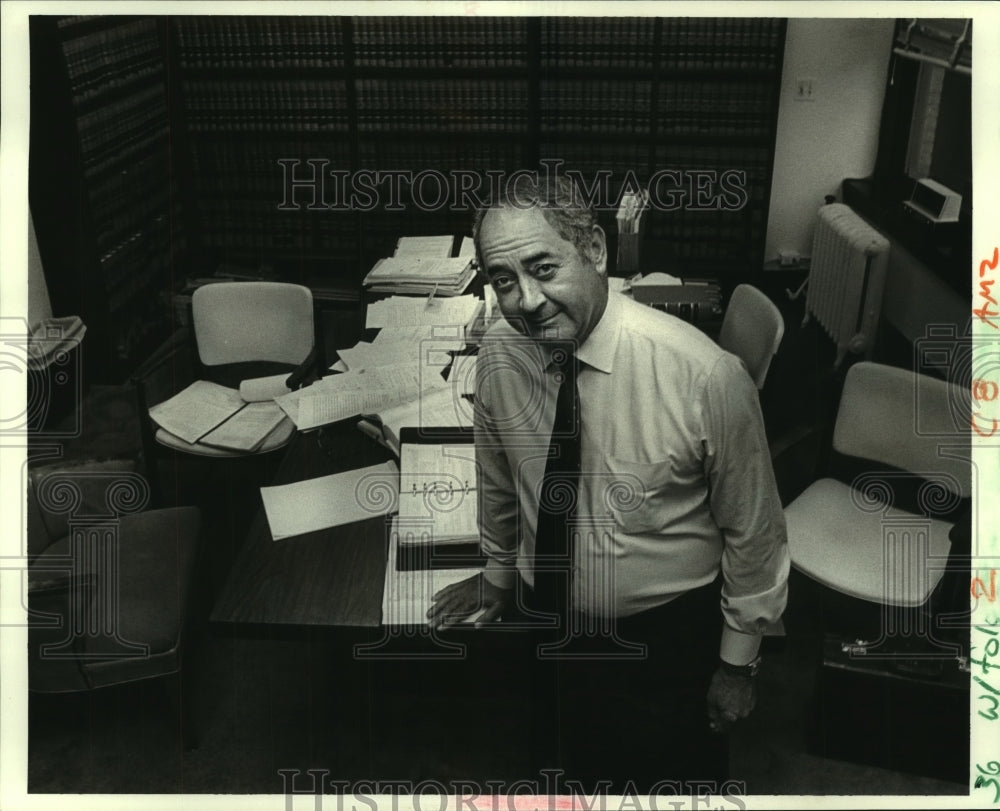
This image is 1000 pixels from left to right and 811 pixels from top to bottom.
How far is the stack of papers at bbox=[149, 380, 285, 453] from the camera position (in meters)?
2.30

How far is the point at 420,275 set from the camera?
91.1 inches

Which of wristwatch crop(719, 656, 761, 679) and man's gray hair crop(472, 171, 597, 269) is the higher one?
man's gray hair crop(472, 171, 597, 269)

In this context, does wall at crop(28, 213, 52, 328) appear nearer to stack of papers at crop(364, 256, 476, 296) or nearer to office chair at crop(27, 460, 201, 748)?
office chair at crop(27, 460, 201, 748)

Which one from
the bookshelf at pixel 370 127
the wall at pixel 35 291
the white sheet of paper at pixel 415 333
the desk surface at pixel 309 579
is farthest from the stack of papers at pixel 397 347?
the wall at pixel 35 291

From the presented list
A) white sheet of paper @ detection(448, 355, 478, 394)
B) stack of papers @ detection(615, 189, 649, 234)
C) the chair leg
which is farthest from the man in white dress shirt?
the chair leg

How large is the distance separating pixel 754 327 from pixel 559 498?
679mm

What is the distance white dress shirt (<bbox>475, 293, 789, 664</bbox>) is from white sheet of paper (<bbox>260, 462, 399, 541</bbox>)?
352 millimetres

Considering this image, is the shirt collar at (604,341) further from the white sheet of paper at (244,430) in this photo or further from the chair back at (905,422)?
the white sheet of paper at (244,430)

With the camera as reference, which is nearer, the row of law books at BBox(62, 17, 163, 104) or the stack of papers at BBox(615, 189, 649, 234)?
the stack of papers at BBox(615, 189, 649, 234)

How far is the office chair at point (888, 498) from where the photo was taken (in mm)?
1556

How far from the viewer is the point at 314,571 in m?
1.65

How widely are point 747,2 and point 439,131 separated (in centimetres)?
84

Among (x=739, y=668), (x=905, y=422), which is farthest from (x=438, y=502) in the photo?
(x=905, y=422)

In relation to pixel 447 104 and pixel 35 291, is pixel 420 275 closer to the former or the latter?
pixel 447 104
